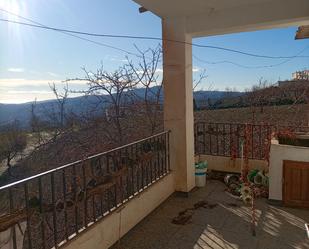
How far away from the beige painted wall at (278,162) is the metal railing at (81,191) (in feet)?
4.69

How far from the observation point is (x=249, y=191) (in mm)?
3814

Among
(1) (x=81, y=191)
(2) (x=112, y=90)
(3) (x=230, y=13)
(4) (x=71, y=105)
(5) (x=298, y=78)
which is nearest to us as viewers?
(1) (x=81, y=191)

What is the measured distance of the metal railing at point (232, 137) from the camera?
499 centimetres

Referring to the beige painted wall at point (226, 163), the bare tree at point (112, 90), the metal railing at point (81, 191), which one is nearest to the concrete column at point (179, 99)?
the metal railing at point (81, 191)

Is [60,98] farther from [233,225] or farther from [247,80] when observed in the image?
[233,225]

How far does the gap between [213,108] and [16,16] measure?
20.1ft

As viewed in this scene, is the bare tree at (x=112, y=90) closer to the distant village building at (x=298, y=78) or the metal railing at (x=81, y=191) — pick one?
the metal railing at (x=81, y=191)

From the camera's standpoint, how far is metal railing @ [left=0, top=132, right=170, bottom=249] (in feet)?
6.70

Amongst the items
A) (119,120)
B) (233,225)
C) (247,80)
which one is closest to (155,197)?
(233,225)

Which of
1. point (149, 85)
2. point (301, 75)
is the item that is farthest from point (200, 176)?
point (301, 75)

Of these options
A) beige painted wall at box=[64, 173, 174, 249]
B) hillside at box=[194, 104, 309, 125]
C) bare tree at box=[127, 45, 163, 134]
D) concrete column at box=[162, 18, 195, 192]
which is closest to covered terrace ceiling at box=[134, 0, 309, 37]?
concrete column at box=[162, 18, 195, 192]

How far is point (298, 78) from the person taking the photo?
7375 mm

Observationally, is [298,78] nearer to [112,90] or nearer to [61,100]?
[112,90]

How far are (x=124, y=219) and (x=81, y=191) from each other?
76 cm
